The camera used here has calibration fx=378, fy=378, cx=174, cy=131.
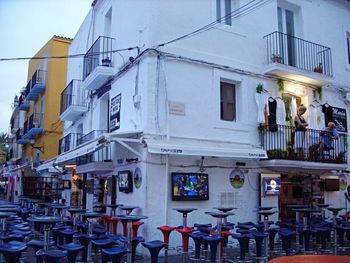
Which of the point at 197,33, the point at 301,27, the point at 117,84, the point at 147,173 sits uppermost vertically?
the point at 301,27

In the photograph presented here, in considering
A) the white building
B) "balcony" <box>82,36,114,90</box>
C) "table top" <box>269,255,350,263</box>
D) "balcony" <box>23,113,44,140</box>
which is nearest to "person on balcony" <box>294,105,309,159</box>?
the white building

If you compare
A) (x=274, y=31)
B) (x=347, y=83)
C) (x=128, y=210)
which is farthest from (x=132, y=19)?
(x=347, y=83)

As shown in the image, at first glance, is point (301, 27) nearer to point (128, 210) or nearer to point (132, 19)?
point (132, 19)

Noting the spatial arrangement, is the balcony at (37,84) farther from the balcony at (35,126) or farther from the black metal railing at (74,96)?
the black metal railing at (74,96)

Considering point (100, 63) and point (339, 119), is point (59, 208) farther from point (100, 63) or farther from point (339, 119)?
point (339, 119)

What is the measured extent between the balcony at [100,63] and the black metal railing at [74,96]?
2.61 meters

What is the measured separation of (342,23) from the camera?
1581 centimetres

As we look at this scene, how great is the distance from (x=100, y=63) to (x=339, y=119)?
924 centimetres

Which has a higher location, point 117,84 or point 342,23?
point 342,23

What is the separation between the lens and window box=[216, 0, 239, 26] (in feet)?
40.5

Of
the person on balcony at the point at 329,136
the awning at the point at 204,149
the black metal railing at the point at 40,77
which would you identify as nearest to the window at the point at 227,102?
the awning at the point at 204,149

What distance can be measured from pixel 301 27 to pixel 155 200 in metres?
8.97

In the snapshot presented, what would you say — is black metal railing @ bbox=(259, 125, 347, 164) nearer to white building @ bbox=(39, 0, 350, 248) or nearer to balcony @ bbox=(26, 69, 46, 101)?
white building @ bbox=(39, 0, 350, 248)

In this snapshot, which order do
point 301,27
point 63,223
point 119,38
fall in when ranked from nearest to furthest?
point 63,223
point 119,38
point 301,27
